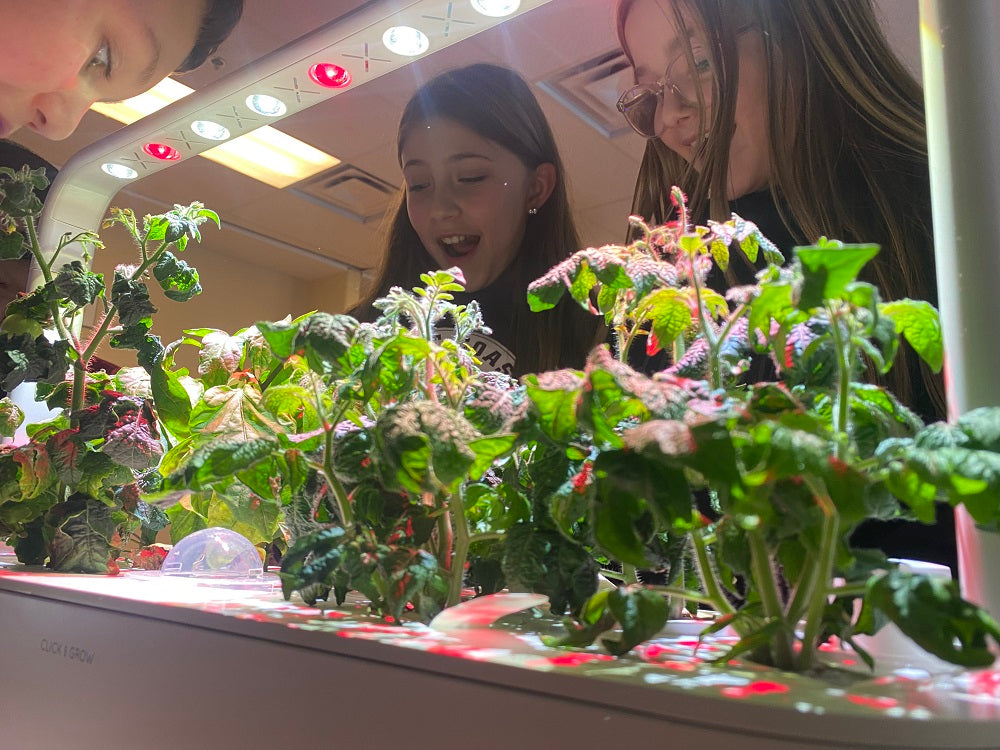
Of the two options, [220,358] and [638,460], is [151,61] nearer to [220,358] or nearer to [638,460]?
[220,358]

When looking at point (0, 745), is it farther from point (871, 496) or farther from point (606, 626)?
point (871, 496)

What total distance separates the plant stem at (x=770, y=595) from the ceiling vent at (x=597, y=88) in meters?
0.99

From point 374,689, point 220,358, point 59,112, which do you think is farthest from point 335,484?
point 59,112

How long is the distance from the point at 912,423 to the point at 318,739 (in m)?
0.57

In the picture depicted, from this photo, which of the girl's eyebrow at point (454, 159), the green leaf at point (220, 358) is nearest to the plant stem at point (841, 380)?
the green leaf at point (220, 358)

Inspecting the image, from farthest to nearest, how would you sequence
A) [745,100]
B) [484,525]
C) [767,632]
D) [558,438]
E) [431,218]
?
[431,218], [745,100], [484,525], [558,438], [767,632]

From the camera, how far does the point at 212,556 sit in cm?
118

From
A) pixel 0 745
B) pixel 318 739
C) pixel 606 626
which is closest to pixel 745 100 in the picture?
pixel 606 626

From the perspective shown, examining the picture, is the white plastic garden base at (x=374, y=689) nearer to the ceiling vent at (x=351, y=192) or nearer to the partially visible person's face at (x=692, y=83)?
the partially visible person's face at (x=692, y=83)

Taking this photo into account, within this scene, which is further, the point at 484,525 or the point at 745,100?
the point at 745,100

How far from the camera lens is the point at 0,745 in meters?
0.93

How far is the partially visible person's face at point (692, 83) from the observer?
47.8 inches

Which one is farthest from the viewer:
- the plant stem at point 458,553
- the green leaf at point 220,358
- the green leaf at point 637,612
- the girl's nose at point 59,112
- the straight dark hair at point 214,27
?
the girl's nose at point 59,112

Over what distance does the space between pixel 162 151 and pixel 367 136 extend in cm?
45
